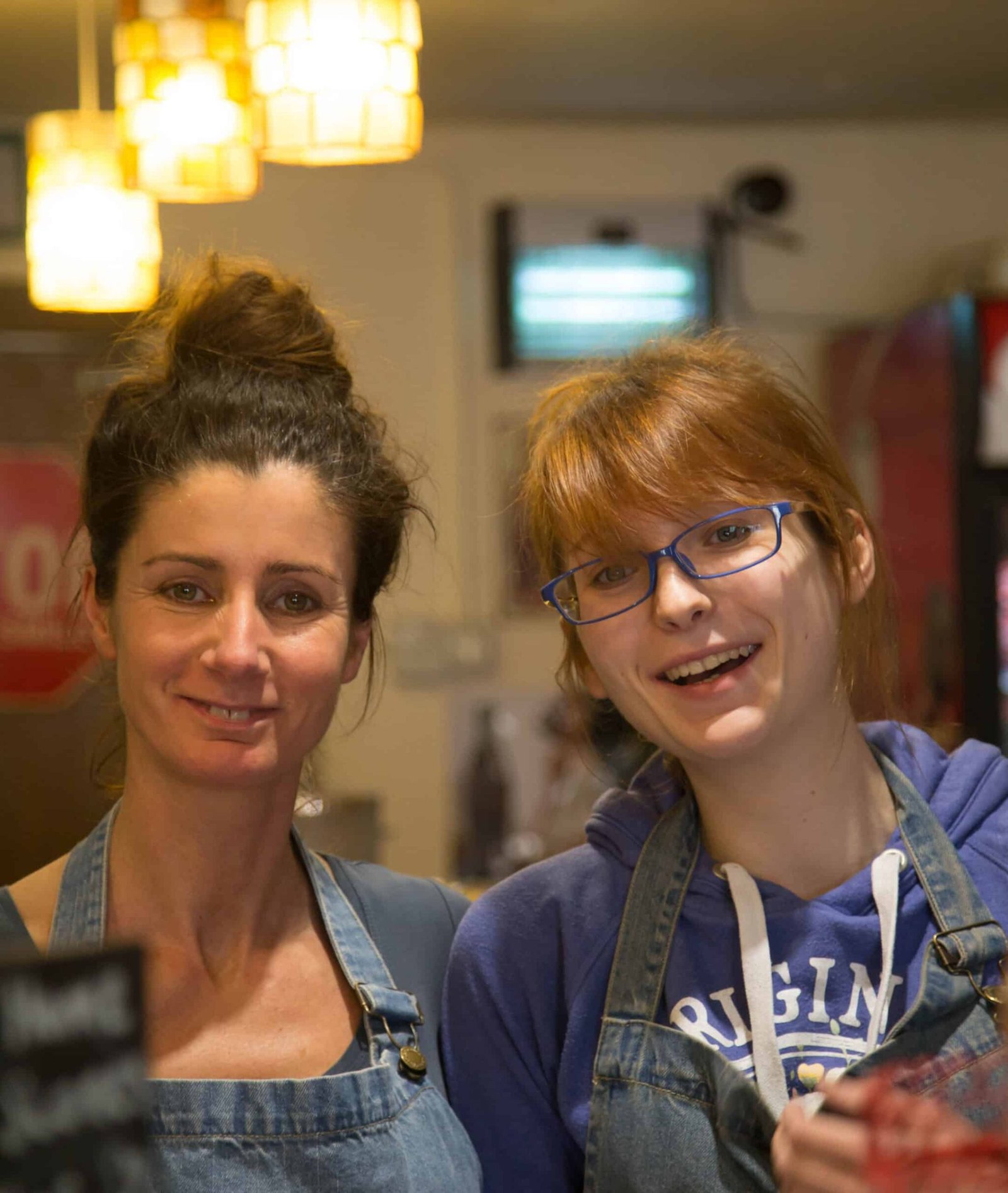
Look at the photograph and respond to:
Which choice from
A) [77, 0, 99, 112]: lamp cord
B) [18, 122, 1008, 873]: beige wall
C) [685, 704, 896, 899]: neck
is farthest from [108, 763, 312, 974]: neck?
[18, 122, 1008, 873]: beige wall

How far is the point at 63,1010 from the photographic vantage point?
77cm

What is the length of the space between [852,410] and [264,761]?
3.63 meters

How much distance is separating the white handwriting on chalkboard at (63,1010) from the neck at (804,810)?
0.73 meters

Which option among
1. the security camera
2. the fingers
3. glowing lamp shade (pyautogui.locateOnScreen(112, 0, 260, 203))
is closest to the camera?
the fingers

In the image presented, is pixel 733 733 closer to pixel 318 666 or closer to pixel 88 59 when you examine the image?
pixel 318 666

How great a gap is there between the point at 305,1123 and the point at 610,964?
1.06 ft

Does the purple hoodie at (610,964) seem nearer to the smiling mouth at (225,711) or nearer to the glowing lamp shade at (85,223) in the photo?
the smiling mouth at (225,711)

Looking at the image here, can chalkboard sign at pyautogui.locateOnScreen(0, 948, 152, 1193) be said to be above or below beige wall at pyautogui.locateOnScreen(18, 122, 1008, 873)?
below

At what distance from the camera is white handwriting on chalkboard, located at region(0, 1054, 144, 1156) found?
76cm

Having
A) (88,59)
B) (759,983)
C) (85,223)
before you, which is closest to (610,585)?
(759,983)

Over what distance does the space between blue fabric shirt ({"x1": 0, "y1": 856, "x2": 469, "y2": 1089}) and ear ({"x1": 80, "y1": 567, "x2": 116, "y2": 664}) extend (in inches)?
10.2

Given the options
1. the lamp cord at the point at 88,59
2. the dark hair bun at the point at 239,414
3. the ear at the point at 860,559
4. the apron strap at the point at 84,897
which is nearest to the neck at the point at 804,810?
the ear at the point at 860,559

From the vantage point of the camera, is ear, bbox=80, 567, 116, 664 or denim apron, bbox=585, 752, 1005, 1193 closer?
denim apron, bbox=585, 752, 1005, 1193

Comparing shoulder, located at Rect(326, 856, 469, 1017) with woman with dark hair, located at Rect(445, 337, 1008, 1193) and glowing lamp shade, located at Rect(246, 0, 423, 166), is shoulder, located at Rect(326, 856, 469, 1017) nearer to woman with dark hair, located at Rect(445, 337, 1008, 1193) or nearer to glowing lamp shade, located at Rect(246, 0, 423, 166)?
woman with dark hair, located at Rect(445, 337, 1008, 1193)
